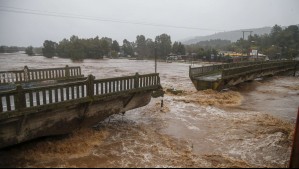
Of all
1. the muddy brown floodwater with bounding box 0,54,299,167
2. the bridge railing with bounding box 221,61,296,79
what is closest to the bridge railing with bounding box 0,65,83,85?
the muddy brown floodwater with bounding box 0,54,299,167

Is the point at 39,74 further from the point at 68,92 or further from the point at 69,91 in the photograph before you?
the point at 68,92

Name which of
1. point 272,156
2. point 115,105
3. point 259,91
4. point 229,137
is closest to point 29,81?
point 115,105

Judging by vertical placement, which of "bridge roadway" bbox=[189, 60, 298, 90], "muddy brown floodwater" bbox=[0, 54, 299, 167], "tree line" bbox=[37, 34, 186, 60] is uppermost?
"tree line" bbox=[37, 34, 186, 60]

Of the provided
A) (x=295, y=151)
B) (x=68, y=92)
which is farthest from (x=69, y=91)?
(x=295, y=151)

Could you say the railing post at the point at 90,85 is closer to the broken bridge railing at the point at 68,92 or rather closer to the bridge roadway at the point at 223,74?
the broken bridge railing at the point at 68,92

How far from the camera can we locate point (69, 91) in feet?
37.0

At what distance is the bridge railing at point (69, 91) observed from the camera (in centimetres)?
732

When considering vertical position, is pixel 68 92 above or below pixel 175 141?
above

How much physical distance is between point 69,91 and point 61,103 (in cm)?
303

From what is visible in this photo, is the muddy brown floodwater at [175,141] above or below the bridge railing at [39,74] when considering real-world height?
below

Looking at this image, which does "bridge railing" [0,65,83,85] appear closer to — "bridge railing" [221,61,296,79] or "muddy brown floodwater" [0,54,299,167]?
"muddy brown floodwater" [0,54,299,167]

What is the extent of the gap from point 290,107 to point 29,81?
15882 millimetres

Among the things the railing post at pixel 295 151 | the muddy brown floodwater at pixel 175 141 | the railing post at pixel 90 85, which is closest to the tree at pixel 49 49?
the muddy brown floodwater at pixel 175 141

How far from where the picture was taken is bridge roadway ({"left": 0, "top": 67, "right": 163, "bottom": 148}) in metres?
7.31
